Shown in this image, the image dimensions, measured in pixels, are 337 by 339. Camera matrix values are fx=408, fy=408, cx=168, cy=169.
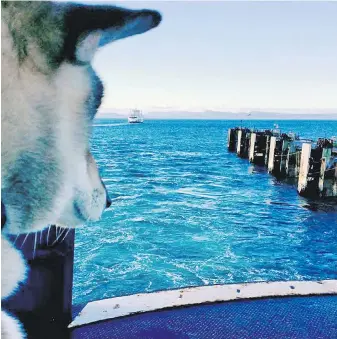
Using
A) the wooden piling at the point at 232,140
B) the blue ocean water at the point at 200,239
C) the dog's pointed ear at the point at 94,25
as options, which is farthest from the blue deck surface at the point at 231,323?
the wooden piling at the point at 232,140

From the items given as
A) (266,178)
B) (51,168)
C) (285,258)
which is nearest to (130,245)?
(285,258)

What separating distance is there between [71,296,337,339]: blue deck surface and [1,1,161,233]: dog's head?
219cm

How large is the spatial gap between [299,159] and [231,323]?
25.1 meters

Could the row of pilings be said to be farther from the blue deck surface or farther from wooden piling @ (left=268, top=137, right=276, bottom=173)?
the blue deck surface

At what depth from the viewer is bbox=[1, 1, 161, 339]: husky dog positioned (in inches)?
48.0

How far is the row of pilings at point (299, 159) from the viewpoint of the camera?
2116 centimetres

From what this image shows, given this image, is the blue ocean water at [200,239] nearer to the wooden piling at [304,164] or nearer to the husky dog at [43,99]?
the wooden piling at [304,164]

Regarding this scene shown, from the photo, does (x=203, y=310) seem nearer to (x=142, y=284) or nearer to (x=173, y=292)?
(x=173, y=292)

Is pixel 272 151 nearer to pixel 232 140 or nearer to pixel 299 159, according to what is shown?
pixel 299 159

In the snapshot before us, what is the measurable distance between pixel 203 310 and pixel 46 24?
3.03m

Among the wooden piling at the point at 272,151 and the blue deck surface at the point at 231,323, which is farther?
the wooden piling at the point at 272,151

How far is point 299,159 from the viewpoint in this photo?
27094 mm

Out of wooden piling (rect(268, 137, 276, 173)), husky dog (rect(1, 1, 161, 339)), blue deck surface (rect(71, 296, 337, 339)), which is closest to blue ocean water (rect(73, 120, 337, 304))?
wooden piling (rect(268, 137, 276, 173))

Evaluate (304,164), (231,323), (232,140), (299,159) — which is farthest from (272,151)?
(231,323)
